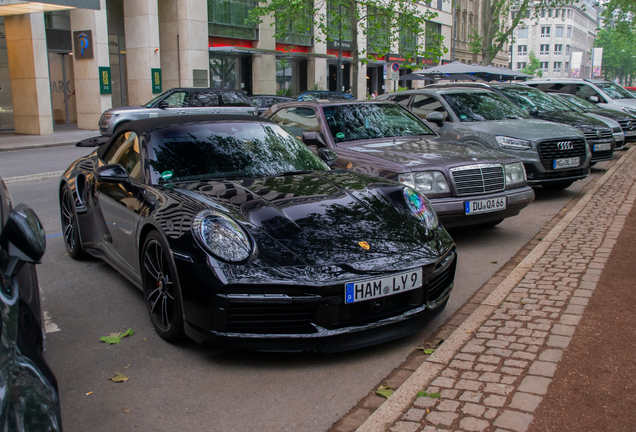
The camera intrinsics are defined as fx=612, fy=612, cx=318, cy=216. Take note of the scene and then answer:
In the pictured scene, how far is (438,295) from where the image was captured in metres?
3.89

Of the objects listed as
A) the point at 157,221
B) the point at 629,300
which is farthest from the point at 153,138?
the point at 629,300

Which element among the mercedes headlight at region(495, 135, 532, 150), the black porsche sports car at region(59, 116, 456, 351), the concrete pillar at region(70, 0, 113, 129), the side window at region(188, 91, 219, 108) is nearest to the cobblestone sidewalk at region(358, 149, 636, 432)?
the black porsche sports car at region(59, 116, 456, 351)

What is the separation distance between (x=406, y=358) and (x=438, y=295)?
19.3 inches

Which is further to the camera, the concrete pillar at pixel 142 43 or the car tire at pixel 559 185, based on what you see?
the concrete pillar at pixel 142 43


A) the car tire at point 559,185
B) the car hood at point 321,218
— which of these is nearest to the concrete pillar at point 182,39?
the car tire at point 559,185

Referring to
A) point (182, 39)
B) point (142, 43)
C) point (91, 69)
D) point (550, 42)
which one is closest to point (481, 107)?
point (91, 69)

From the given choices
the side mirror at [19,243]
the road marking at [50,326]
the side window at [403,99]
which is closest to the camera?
the side mirror at [19,243]

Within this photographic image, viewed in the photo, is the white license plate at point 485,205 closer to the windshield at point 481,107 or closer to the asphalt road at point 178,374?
the asphalt road at point 178,374

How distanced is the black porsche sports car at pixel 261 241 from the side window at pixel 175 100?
14.1 m

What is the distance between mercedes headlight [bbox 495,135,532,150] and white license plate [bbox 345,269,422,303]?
5569mm

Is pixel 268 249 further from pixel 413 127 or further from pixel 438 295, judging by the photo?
pixel 413 127

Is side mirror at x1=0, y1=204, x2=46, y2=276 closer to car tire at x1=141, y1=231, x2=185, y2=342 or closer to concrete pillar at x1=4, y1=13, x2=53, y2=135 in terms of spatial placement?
car tire at x1=141, y1=231, x2=185, y2=342

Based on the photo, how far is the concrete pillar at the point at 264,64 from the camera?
A: 32.8 meters

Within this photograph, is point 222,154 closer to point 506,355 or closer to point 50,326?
point 50,326
